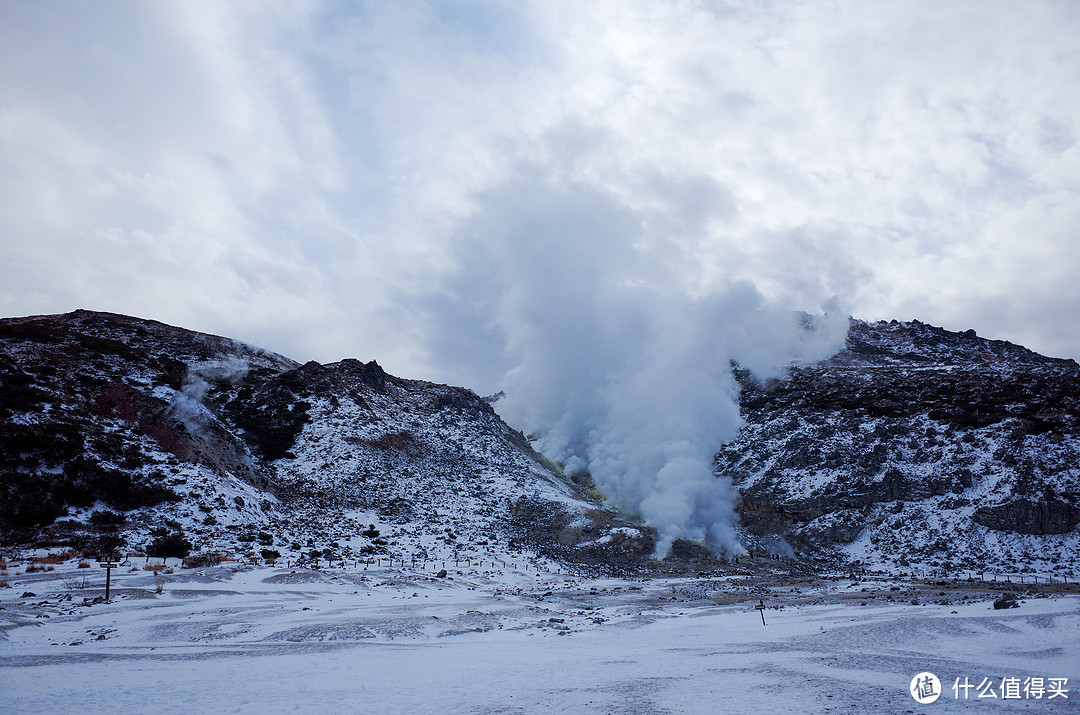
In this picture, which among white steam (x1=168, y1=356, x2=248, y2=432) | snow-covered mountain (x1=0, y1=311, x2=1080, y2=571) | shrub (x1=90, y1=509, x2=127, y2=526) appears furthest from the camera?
white steam (x1=168, y1=356, x2=248, y2=432)

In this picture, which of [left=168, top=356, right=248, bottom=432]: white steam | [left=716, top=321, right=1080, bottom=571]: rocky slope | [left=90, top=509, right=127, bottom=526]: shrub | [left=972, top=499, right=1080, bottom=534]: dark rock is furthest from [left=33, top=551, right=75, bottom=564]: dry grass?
[left=972, top=499, right=1080, bottom=534]: dark rock

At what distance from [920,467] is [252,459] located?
6029 cm

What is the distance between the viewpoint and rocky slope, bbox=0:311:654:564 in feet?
118

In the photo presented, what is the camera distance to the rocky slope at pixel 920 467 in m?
43.1

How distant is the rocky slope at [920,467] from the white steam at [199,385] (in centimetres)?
5000

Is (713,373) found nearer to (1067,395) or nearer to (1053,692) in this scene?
(1067,395)

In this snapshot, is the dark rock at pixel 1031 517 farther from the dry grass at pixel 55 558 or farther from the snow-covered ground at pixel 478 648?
the dry grass at pixel 55 558

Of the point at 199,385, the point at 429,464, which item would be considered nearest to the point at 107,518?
the point at 199,385

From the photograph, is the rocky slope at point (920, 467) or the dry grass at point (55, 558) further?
the rocky slope at point (920, 467)

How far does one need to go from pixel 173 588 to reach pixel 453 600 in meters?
12.0

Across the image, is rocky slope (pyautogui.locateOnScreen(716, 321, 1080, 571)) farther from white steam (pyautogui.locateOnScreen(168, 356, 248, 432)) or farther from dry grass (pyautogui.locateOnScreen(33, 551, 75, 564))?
white steam (pyautogui.locateOnScreen(168, 356, 248, 432))

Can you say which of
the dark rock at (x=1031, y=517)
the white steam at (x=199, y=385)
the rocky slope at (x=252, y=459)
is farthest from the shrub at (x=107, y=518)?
the dark rock at (x=1031, y=517)

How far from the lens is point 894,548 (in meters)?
45.7

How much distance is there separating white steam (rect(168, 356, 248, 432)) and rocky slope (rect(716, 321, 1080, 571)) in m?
50.0
